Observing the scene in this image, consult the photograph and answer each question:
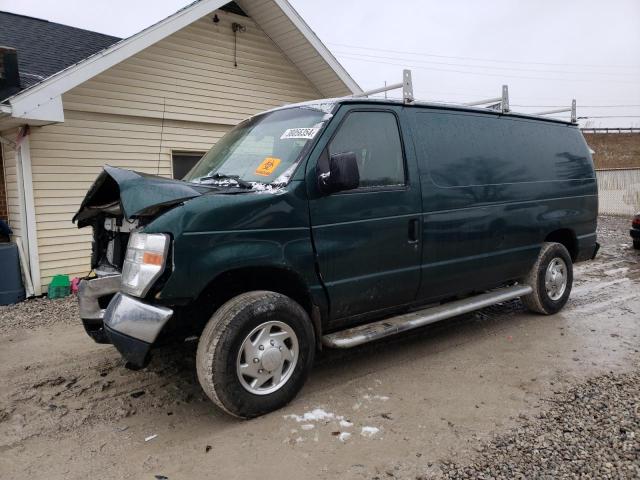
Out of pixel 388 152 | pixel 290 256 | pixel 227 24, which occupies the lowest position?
pixel 290 256

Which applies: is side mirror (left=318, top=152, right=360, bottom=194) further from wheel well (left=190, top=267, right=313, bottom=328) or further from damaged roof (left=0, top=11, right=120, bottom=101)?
damaged roof (left=0, top=11, right=120, bottom=101)

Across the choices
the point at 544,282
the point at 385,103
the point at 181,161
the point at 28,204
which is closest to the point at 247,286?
the point at 385,103

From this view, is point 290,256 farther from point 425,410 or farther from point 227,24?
point 227,24

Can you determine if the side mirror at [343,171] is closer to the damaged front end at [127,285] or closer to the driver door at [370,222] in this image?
the driver door at [370,222]

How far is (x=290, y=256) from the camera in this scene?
348 centimetres

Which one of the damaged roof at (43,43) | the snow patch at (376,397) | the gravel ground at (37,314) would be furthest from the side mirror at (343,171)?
the damaged roof at (43,43)

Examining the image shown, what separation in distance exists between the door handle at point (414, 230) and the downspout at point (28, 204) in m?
6.09

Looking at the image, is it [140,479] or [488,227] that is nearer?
[140,479]

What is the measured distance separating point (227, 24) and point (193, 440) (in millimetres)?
8191

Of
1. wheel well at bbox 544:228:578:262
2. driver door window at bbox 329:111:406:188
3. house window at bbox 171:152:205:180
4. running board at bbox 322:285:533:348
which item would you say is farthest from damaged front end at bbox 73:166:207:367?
house window at bbox 171:152:205:180

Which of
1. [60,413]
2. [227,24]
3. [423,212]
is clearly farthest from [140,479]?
[227,24]

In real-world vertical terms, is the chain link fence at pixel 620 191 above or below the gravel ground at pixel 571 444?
above

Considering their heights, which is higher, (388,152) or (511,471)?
(388,152)

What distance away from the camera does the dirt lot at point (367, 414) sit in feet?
9.34
